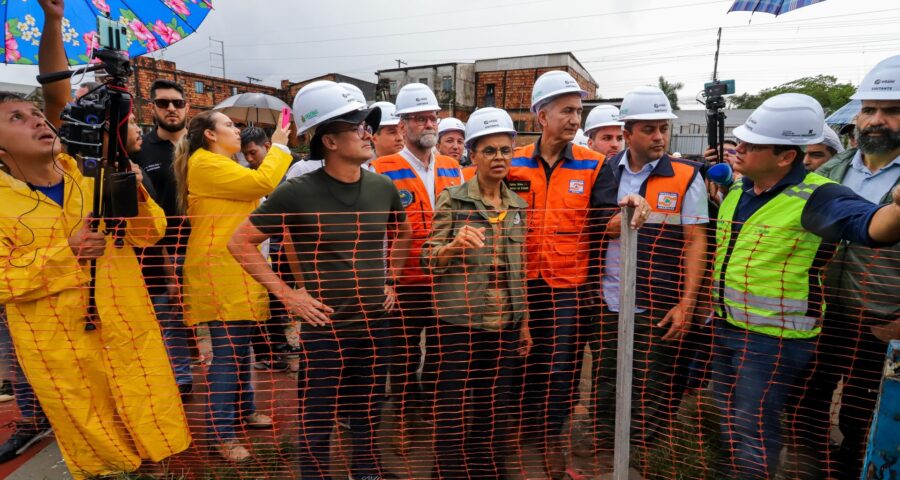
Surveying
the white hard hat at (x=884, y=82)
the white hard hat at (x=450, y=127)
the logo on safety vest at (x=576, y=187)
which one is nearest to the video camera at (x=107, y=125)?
the logo on safety vest at (x=576, y=187)

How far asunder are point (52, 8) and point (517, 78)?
106 feet

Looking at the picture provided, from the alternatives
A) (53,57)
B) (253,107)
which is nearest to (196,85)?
(253,107)

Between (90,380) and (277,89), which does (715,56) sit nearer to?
(277,89)

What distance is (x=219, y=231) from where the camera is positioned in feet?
9.16

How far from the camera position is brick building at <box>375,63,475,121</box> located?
32438 mm

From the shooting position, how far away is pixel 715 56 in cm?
3428

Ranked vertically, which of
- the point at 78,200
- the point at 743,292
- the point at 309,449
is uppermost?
the point at 78,200

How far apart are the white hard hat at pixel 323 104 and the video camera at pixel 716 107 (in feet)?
7.50

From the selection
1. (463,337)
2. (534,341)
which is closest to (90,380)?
(463,337)

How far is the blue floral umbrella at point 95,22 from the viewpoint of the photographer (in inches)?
105

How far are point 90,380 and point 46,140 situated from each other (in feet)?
4.11

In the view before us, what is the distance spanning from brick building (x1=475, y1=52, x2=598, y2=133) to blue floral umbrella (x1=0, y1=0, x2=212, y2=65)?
27.9 meters

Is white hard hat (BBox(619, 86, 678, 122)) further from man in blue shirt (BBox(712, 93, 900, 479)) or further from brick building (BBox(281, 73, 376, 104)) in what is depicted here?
brick building (BBox(281, 73, 376, 104))

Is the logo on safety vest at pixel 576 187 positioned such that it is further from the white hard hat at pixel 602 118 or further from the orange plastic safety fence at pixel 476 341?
the white hard hat at pixel 602 118
